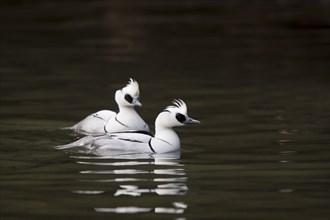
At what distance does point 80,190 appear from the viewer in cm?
1244

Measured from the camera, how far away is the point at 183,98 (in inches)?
784

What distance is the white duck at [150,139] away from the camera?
14898mm

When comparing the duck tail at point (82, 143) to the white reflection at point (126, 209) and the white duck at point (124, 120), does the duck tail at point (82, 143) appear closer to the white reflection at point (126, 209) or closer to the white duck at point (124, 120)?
the white duck at point (124, 120)

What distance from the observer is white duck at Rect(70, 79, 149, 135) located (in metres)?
16.5

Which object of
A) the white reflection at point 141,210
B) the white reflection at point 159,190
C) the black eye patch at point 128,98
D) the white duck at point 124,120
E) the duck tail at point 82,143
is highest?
the black eye patch at point 128,98

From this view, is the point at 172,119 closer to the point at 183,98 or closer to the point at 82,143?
the point at 82,143

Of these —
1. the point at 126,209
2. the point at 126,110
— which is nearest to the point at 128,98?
the point at 126,110

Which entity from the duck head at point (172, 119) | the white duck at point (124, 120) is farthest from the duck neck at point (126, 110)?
the duck head at point (172, 119)

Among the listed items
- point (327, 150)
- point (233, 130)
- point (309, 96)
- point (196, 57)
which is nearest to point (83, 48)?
point (196, 57)

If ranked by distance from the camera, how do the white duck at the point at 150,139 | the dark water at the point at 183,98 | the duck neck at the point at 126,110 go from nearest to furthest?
the dark water at the point at 183,98 → the white duck at the point at 150,139 → the duck neck at the point at 126,110

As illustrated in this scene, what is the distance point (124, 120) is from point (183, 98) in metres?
3.49

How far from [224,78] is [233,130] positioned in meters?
6.14

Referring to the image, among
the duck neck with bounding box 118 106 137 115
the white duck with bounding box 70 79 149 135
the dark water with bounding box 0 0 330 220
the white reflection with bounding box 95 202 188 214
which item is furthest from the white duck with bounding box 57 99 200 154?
the white reflection with bounding box 95 202 188 214

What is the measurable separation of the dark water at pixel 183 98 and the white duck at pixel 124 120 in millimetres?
316
